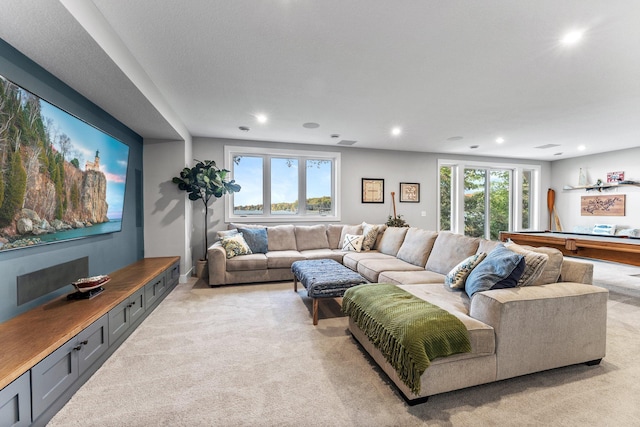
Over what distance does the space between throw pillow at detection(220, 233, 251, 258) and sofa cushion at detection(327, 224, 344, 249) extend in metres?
1.54

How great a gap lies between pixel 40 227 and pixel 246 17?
2127mm

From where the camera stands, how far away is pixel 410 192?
6.23 metres

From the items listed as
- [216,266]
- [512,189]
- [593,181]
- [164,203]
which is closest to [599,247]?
[512,189]

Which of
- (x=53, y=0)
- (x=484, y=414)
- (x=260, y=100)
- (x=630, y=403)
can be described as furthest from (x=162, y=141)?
(x=630, y=403)

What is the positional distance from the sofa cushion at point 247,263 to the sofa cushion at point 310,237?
35.5 inches

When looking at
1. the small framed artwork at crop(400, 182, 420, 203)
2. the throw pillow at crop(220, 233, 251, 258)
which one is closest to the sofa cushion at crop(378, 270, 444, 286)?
the throw pillow at crop(220, 233, 251, 258)

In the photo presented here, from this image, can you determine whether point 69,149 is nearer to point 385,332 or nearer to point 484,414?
point 385,332

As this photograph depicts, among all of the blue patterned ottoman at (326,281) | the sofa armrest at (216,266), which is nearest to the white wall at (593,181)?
the blue patterned ottoman at (326,281)

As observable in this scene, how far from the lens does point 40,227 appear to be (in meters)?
2.03

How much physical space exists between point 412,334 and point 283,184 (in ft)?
14.2

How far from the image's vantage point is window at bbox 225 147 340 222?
5.28 metres

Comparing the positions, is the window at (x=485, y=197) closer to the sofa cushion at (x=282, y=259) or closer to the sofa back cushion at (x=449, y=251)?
the sofa back cushion at (x=449, y=251)

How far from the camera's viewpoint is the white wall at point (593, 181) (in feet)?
18.9

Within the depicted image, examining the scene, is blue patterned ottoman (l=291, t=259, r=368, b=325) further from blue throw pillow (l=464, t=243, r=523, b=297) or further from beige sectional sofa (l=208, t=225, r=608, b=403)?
blue throw pillow (l=464, t=243, r=523, b=297)
